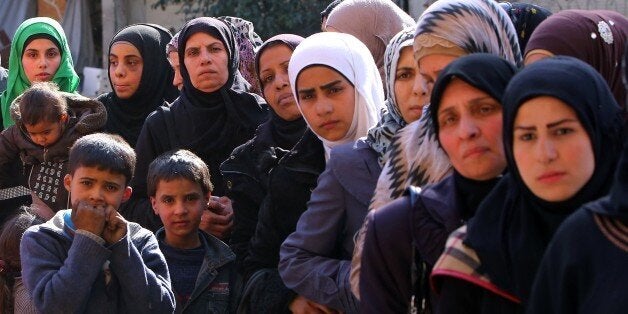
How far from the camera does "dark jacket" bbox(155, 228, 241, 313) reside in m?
4.43

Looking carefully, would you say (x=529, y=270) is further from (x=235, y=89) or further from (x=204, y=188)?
(x=235, y=89)

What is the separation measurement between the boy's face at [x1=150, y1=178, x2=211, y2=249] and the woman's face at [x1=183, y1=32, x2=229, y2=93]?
0.73m

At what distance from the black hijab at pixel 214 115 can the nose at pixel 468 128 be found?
7.63ft

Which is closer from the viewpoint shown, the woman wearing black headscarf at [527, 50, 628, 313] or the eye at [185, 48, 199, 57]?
the woman wearing black headscarf at [527, 50, 628, 313]

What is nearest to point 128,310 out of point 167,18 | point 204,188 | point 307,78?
point 204,188

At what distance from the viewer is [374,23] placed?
16.2ft

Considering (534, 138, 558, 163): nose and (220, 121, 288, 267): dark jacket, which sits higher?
(534, 138, 558, 163): nose

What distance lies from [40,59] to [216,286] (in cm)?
214

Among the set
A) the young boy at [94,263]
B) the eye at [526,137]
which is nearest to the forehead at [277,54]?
the young boy at [94,263]

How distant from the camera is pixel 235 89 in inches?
207

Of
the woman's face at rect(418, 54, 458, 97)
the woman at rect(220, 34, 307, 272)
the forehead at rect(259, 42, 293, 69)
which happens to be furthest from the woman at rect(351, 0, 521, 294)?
the forehead at rect(259, 42, 293, 69)

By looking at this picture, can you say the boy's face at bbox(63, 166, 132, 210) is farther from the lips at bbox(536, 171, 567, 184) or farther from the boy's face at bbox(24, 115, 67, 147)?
the lips at bbox(536, 171, 567, 184)

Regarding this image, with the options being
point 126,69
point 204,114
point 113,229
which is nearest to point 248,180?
point 113,229

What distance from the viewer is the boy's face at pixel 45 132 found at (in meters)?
5.02
